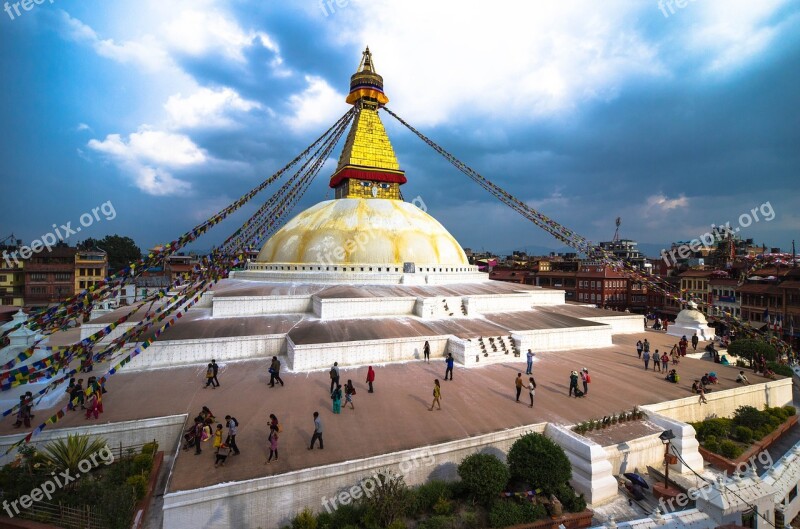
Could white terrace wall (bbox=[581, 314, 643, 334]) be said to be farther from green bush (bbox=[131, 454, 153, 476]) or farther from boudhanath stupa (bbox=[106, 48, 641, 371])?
green bush (bbox=[131, 454, 153, 476])

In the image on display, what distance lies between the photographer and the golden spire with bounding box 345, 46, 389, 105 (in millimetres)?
23438

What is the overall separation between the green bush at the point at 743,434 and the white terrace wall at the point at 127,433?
533 inches

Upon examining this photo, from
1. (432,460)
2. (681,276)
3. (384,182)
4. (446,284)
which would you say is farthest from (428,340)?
(681,276)

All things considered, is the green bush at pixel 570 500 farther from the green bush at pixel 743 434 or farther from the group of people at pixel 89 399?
the group of people at pixel 89 399

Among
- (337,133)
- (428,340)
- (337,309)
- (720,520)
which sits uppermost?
(337,133)

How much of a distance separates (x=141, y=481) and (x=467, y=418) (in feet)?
20.5

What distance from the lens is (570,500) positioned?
21.2ft

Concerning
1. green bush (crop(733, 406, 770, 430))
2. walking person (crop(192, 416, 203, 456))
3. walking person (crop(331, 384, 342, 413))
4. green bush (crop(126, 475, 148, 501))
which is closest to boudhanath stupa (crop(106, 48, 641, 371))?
walking person (crop(331, 384, 342, 413))

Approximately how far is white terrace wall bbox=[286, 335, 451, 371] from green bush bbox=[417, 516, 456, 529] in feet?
19.7

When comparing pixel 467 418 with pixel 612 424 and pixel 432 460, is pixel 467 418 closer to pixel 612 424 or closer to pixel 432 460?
→ pixel 432 460

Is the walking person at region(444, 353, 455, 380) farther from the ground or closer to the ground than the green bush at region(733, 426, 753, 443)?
farther from the ground

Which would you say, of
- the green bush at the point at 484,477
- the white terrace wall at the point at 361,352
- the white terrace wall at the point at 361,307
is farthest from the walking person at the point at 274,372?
the green bush at the point at 484,477

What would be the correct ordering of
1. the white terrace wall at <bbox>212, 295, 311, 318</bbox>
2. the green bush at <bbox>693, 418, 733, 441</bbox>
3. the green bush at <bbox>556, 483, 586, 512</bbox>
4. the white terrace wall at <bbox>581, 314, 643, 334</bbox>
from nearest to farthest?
the green bush at <bbox>556, 483, 586, 512</bbox>
the green bush at <bbox>693, 418, 733, 441</bbox>
the white terrace wall at <bbox>212, 295, 311, 318</bbox>
the white terrace wall at <bbox>581, 314, 643, 334</bbox>

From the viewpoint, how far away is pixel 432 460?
676 centimetres
